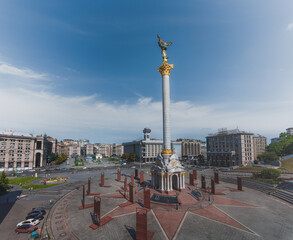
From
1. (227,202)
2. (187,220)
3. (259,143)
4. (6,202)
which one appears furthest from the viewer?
(259,143)

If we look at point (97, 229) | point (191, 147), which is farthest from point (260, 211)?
point (191, 147)

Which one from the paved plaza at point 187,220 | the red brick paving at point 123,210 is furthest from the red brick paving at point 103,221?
the red brick paving at point 123,210

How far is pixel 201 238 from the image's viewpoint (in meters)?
18.9

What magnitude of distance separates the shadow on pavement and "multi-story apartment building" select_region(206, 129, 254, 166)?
3642 inches

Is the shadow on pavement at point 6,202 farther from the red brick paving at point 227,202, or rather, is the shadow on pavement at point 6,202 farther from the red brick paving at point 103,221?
the red brick paving at point 227,202

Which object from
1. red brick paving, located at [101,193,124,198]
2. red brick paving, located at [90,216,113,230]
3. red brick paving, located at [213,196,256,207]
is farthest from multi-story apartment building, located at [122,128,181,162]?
red brick paving, located at [90,216,113,230]

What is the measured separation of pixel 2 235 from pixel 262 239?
3222cm

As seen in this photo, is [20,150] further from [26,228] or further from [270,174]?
[270,174]

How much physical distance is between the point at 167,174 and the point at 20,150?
87891 mm

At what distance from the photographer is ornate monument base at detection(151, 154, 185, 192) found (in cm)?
3816

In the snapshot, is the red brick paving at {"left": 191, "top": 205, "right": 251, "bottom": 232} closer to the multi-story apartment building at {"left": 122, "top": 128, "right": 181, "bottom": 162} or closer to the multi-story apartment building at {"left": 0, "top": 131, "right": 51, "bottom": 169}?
the multi-story apartment building at {"left": 122, "top": 128, "right": 181, "bottom": 162}

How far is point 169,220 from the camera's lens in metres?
23.5

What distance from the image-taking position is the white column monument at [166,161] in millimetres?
38344

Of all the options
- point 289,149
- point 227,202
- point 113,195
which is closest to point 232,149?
point 289,149
